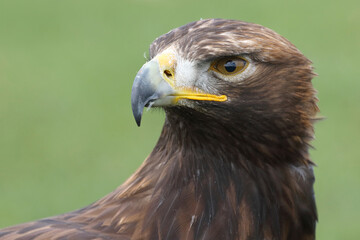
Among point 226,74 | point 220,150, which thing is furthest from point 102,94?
point 226,74

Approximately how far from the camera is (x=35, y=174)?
777cm

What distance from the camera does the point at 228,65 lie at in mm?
3270

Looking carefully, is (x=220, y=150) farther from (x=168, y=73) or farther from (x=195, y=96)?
(x=168, y=73)

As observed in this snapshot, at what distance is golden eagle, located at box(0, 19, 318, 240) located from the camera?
10.7 ft

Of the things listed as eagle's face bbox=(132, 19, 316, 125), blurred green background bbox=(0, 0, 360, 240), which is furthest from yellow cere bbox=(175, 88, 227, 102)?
blurred green background bbox=(0, 0, 360, 240)

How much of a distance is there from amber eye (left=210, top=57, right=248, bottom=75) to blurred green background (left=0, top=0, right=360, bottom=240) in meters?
3.89

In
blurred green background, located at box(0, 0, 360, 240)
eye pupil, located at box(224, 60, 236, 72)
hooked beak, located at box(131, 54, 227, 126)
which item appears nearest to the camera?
hooked beak, located at box(131, 54, 227, 126)

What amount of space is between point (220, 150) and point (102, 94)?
19.8ft

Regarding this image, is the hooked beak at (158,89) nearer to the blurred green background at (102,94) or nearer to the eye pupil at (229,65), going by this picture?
the eye pupil at (229,65)

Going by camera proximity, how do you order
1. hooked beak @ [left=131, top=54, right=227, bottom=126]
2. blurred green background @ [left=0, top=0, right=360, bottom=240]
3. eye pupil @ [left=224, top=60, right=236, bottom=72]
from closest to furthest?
hooked beak @ [left=131, top=54, right=227, bottom=126] < eye pupil @ [left=224, top=60, right=236, bottom=72] < blurred green background @ [left=0, top=0, right=360, bottom=240]

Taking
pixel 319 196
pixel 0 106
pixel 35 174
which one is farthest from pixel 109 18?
pixel 319 196

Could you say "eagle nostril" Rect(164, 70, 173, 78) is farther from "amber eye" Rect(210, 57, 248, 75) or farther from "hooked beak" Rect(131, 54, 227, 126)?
"amber eye" Rect(210, 57, 248, 75)

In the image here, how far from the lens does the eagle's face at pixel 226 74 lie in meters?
3.20

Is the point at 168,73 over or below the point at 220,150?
over
